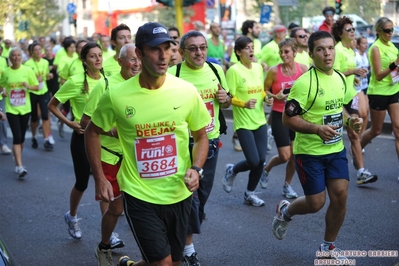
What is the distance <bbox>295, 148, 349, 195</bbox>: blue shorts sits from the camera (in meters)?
5.92

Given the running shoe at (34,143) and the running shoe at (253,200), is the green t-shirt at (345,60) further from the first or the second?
the running shoe at (34,143)

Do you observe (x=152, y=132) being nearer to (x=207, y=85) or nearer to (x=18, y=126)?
(x=207, y=85)

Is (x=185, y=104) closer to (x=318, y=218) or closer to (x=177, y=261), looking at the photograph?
(x=177, y=261)

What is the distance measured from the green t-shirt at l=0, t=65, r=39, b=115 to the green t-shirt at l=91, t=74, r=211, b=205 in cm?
726

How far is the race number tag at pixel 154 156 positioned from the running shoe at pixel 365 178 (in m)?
5.00

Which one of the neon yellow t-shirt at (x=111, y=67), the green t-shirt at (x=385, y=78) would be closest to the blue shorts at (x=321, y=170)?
the neon yellow t-shirt at (x=111, y=67)

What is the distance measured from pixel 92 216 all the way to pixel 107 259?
2.36 meters

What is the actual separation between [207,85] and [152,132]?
2.19 meters

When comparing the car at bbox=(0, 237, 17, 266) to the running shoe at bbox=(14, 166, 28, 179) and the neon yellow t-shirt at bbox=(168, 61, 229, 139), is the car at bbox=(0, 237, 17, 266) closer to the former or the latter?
the neon yellow t-shirt at bbox=(168, 61, 229, 139)

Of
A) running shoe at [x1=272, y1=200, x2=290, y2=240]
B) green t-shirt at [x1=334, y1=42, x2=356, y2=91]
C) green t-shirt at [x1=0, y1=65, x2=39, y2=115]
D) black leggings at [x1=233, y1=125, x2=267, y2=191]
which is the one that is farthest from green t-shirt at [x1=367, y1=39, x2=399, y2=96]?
green t-shirt at [x1=0, y1=65, x2=39, y2=115]

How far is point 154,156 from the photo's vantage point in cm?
458

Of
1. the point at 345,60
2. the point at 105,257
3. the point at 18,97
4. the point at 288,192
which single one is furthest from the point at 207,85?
the point at 18,97

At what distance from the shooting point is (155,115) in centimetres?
454

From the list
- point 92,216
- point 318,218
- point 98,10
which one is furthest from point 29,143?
point 98,10
